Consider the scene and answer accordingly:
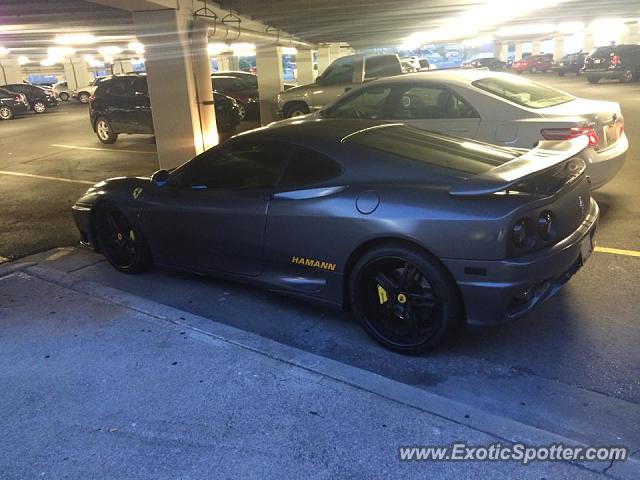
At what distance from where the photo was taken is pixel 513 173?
10.3 ft

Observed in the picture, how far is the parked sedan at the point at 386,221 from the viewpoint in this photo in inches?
121

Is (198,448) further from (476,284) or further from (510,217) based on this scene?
(510,217)

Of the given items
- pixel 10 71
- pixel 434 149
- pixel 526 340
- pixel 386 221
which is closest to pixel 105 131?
pixel 434 149

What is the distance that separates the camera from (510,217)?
298cm

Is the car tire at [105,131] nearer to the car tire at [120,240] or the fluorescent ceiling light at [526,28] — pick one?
the car tire at [120,240]

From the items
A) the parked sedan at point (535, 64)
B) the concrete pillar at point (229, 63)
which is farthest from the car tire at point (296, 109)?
the concrete pillar at point (229, 63)

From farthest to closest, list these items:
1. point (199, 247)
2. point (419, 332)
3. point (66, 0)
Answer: point (66, 0) < point (199, 247) < point (419, 332)

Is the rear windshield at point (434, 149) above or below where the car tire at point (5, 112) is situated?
above

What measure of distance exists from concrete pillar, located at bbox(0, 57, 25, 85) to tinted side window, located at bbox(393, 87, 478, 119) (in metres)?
39.3

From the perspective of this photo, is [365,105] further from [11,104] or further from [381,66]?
[11,104]

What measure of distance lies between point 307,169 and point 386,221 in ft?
2.73

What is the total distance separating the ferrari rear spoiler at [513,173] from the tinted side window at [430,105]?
2863mm

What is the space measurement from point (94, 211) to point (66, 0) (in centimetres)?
697

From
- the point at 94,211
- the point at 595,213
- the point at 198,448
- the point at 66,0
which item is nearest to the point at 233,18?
the point at 66,0
